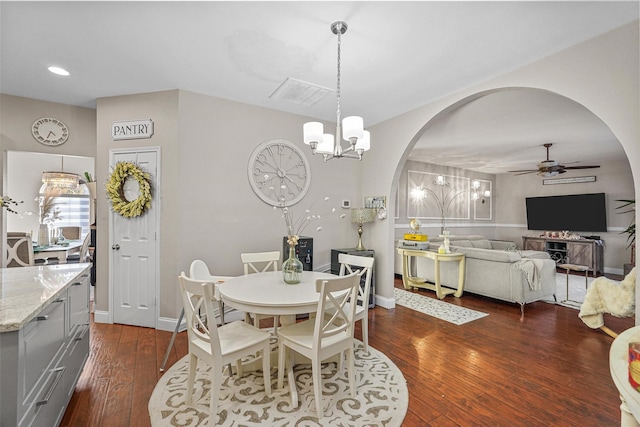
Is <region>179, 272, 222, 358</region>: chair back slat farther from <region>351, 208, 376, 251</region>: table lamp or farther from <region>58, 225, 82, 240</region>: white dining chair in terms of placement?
<region>58, 225, 82, 240</region>: white dining chair

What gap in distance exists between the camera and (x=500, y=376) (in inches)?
92.7

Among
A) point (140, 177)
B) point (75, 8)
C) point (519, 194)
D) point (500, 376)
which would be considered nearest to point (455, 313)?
point (500, 376)

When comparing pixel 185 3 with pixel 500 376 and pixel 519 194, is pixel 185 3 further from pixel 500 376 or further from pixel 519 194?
pixel 519 194

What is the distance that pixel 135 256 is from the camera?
341cm

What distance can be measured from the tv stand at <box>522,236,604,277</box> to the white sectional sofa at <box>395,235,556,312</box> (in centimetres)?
294

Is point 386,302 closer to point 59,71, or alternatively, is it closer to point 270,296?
point 270,296

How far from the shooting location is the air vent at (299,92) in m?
3.07

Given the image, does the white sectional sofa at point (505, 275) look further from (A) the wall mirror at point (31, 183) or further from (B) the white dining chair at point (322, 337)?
(A) the wall mirror at point (31, 183)

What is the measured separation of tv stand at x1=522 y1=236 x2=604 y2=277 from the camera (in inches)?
269

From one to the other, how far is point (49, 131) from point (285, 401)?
436 centimetres

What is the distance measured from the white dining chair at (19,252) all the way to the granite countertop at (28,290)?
6.85ft

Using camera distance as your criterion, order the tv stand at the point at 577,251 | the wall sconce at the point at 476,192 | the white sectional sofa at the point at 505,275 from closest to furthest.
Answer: the white sectional sofa at the point at 505,275 → the tv stand at the point at 577,251 → the wall sconce at the point at 476,192

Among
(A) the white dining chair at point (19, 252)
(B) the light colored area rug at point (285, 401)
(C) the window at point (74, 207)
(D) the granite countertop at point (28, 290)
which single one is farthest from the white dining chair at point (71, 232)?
(B) the light colored area rug at point (285, 401)

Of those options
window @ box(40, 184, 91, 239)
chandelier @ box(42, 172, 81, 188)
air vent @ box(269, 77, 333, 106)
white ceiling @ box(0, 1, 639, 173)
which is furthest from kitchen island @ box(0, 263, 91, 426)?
window @ box(40, 184, 91, 239)
